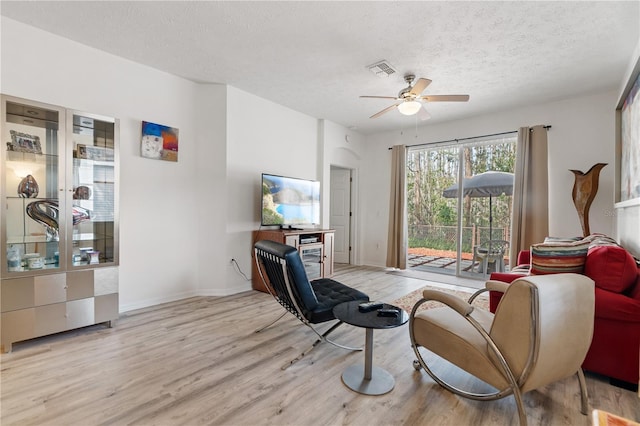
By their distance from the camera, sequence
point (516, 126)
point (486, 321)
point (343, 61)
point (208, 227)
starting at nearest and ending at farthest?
1. point (486, 321)
2. point (343, 61)
3. point (208, 227)
4. point (516, 126)

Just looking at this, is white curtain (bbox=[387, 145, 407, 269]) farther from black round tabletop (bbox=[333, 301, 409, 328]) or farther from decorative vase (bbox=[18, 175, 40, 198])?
decorative vase (bbox=[18, 175, 40, 198])

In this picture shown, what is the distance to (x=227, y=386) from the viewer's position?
6.36ft

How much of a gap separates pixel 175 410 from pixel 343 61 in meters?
3.38

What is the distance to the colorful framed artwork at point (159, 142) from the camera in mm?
3404

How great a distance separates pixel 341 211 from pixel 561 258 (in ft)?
15.2

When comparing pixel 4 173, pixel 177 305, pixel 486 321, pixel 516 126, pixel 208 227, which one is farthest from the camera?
pixel 516 126

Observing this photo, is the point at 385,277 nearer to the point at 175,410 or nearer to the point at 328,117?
the point at 328,117

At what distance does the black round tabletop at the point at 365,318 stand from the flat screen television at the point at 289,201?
235 cm

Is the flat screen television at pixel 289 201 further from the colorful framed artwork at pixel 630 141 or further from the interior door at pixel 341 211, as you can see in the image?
the colorful framed artwork at pixel 630 141

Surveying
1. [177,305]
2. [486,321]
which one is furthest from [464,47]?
[177,305]

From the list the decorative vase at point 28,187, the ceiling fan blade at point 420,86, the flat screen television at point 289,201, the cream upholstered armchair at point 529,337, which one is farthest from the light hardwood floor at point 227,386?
the ceiling fan blade at point 420,86

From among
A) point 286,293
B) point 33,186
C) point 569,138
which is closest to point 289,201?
point 286,293

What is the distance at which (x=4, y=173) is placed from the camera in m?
2.35

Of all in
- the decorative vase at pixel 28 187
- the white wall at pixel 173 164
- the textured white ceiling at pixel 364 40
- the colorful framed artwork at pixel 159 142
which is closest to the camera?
the textured white ceiling at pixel 364 40
